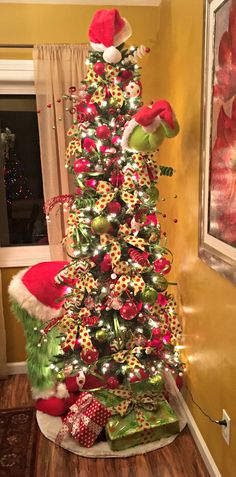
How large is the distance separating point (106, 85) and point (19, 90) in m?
1.01

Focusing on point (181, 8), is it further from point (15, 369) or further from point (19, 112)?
point (15, 369)

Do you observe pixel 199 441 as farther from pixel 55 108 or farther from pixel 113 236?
pixel 55 108

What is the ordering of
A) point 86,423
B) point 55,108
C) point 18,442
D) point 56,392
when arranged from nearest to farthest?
1. point 86,423
2. point 18,442
3. point 56,392
4. point 55,108

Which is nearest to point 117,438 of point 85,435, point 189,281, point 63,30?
point 85,435

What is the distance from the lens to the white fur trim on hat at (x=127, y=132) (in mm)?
1801

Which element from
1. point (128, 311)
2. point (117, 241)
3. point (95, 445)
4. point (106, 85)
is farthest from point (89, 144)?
point (95, 445)

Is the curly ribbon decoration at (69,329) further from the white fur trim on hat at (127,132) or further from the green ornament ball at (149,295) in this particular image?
the white fur trim on hat at (127,132)

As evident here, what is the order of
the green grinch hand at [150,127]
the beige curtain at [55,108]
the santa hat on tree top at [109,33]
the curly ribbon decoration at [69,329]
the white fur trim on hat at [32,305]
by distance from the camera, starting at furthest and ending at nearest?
the beige curtain at [55,108] < the white fur trim on hat at [32,305] < the curly ribbon decoration at [69,329] < the santa hat on tree top at [109,33] < the green grinch hand at [150,127]

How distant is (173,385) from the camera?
2.54 meters

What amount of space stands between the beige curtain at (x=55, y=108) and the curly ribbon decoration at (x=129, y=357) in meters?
0.94

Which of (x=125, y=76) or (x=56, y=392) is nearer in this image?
(x=125, y=76)

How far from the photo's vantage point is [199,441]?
2080 mm

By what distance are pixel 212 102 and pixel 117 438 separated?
67.7 inches

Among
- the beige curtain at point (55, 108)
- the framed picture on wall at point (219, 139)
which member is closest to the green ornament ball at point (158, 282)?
the framed picture on wall at point (219, 139)
